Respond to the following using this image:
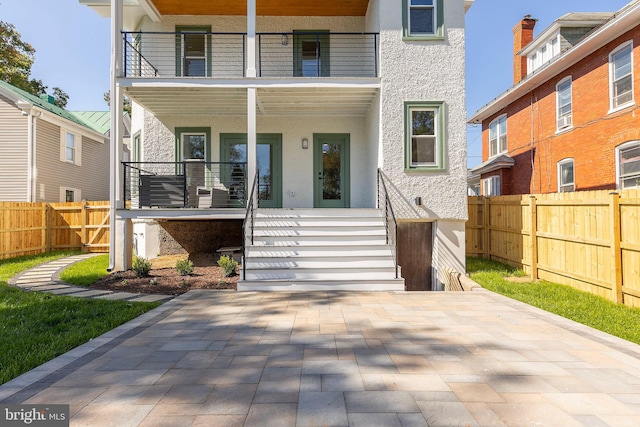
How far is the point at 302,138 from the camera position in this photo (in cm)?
1019

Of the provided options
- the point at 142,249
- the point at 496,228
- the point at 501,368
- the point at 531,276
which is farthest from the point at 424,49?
the point at 142,249

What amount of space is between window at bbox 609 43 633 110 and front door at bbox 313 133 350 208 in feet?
27.1

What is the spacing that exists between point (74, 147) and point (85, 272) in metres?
11.5

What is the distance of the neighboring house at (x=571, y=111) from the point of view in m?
9.70

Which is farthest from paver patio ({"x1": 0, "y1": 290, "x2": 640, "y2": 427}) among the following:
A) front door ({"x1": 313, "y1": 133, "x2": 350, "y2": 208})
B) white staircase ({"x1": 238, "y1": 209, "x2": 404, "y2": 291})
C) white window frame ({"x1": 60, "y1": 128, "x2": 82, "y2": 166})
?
white window frame ({"x1": 60, "y1": 128, "x2": 82, "y2": 166})

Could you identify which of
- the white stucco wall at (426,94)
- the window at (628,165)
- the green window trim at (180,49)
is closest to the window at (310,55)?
the white stucco wall at (426,94)

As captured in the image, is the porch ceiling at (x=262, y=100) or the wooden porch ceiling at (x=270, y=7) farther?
the wooden porch ceiling at (x=270, y=7)

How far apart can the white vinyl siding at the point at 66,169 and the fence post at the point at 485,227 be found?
17.3 meters

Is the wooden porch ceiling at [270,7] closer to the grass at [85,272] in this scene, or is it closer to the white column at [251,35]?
the white column at [251,35]

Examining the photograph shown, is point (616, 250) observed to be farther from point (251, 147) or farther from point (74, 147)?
point (74, 147)

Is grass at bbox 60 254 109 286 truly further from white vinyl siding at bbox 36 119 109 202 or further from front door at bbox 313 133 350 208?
white vinyl siding at bbox 36 119 109 202

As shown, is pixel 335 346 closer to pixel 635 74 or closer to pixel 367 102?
pixel 367 102

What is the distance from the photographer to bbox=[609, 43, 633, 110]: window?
31.6 ft

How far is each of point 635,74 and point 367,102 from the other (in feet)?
24.8
